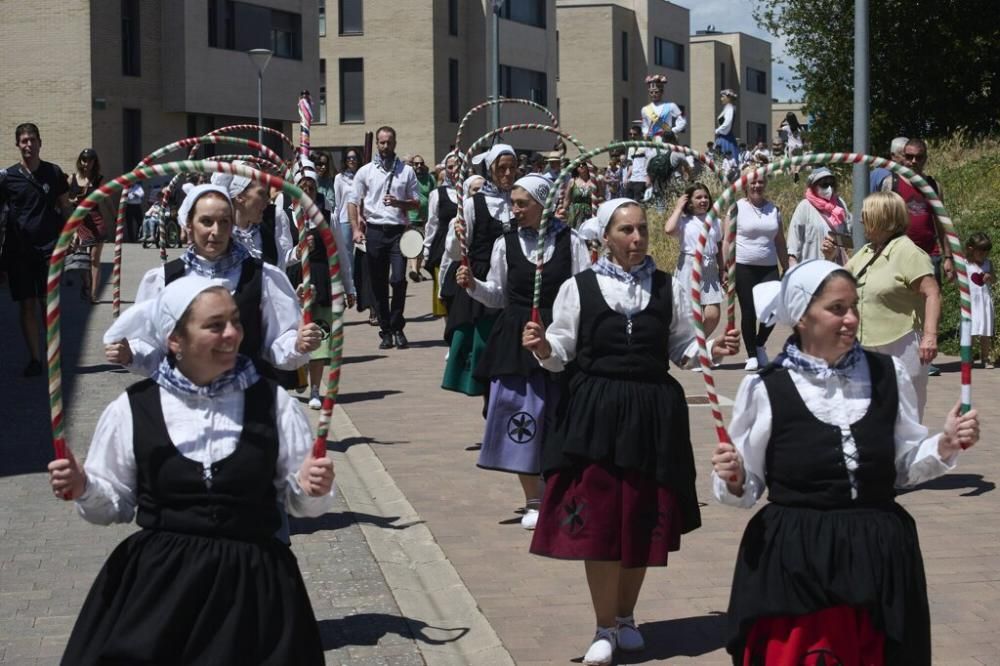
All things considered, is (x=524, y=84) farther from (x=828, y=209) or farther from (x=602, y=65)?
(x=828, y=209)

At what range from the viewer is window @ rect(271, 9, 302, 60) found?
48.6 meters

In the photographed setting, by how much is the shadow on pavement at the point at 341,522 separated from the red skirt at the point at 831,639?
12.9 ft

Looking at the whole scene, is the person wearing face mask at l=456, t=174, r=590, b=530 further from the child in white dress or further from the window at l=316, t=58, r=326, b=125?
the window at l=316, t=58, r=326, b=125

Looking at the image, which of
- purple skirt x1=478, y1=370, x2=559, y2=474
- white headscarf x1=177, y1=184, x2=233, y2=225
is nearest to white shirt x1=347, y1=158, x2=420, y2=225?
purple skirt x1=478, y1=370, x2=559, y2=474

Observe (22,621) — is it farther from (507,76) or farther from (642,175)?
(507,76)

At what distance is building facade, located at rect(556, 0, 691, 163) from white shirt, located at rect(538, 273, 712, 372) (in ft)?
202

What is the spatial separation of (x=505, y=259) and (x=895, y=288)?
2.17m

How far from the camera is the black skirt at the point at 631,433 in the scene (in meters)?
6.32

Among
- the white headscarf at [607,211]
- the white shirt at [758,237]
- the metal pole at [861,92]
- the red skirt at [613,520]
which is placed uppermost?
the metal pole at [861,92]

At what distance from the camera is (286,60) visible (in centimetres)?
4884

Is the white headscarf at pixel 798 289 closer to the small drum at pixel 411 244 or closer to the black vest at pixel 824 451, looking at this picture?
the black vest at pixel 824 451

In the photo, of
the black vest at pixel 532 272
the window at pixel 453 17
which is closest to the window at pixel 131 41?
the window at pixel 453 17

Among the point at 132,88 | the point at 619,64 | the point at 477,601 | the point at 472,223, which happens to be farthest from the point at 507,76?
the point at 477,601

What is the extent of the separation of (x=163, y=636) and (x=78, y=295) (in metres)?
19.6
